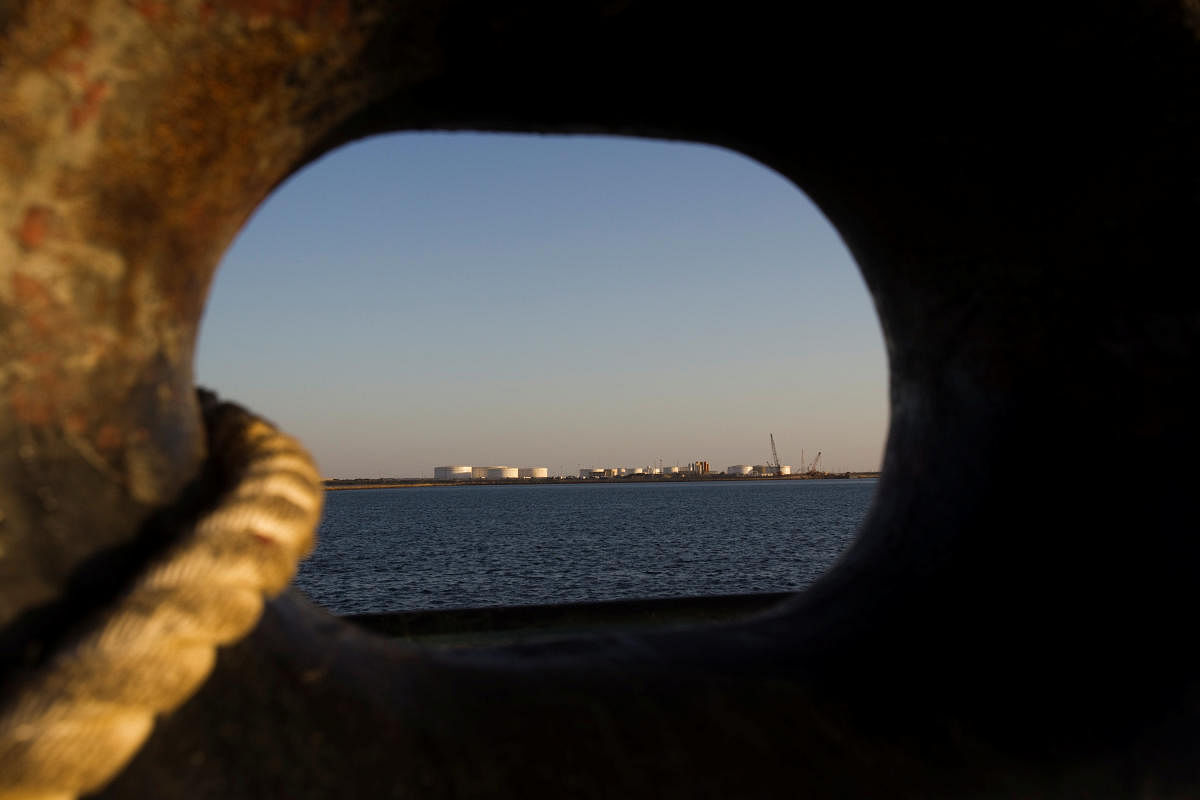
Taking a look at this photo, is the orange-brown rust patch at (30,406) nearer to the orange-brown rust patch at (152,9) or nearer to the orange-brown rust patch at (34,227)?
the orange-brown rust patch at (34,227)

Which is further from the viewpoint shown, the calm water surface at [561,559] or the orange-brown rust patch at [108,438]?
the calm water surface at [561,559]

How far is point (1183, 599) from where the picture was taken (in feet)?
4.93

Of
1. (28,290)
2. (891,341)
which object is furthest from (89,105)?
(891,341)

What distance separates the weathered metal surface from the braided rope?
0.25ft

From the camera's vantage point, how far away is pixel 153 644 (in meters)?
0.84

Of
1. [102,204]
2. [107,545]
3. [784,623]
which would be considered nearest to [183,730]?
[107,545]

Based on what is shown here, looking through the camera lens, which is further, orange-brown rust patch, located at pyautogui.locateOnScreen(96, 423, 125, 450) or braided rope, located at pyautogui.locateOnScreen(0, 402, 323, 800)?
orange-brown rust patch, located at pyautogui.locateOnScreen(96, 423, 125, 450)

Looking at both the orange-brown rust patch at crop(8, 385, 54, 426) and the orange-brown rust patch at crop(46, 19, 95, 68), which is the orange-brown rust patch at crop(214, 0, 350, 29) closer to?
the orange-brown rust patch at crop(46, 19, 95, 68)

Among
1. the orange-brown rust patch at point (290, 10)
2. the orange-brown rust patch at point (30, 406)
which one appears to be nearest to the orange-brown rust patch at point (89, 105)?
the orange-brown rust patch at point (290, 10)

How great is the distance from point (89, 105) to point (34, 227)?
13cm

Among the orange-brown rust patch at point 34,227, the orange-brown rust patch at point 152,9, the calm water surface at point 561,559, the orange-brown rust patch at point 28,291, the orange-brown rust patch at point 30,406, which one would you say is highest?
the orange-brown rust patch at point 152,9

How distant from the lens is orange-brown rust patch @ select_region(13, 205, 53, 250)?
846mm

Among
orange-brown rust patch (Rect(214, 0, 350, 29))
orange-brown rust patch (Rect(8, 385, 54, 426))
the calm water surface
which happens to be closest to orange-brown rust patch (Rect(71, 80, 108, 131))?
orange-brown rust patch (Rect(214, 0, 350, 29))

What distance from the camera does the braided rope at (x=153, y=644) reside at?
2.58ft
